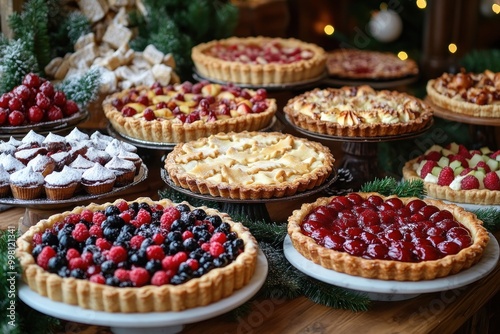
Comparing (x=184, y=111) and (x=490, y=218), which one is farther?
(x=184, y=111)

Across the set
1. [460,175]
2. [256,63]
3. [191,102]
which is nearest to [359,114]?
[460,175]

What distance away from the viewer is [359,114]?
3.01 m

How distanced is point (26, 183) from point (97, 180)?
22 cm

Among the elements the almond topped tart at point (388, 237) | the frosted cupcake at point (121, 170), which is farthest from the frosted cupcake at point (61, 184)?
the almond topped tart at point (388, 237)

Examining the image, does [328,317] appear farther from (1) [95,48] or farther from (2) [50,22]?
(2) [50,22]

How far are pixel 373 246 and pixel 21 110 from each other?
1549 millimetres

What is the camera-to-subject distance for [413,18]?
17.0 feet

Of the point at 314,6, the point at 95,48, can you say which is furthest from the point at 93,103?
the point at 314,6

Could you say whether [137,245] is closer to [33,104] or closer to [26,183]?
[26,183]

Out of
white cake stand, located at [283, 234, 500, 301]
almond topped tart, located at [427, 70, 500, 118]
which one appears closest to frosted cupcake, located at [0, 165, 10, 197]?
white cake stand, located at [283, 234, 500, 301]

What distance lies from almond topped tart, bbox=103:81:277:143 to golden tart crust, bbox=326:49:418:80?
1.08m

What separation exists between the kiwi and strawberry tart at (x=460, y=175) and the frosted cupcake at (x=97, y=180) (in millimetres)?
1290

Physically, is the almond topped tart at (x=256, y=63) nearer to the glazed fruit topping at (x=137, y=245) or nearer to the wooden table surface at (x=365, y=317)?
the glazed fruit topping at (x=137, y=245)

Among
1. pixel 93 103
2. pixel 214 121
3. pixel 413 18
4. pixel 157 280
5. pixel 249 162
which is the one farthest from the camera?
pixel 413 18
